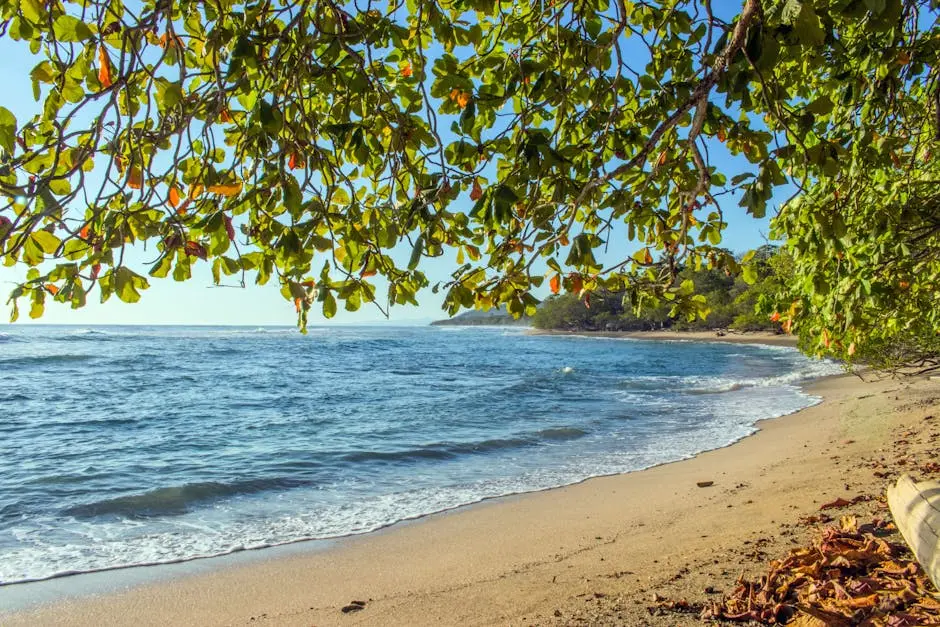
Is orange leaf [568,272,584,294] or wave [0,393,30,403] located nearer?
orange leaf [568,272,584,294]

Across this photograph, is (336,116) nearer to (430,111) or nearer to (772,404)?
(430,111)

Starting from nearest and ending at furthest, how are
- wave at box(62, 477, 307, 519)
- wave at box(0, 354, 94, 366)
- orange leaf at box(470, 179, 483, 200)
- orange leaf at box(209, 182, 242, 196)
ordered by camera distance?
orange leaf at box(209, 182, 242, 196) < orange leaf at box(470, 179, 483, 200) < wave at box(62, 477, 307, 519) < wave at box(0, 354, 94, 366)

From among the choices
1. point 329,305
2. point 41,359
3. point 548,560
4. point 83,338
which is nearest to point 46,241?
point 329,305

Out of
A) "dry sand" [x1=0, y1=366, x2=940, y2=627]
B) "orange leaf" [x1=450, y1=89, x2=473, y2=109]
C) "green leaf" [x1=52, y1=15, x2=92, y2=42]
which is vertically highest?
"green leaf" [x1=52, y1=15, x2=92, y2=42]

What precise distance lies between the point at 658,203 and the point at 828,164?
1.16 m

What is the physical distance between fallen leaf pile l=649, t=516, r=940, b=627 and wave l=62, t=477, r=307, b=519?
6.44m

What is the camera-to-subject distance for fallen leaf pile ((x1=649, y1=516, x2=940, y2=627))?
2.67 m

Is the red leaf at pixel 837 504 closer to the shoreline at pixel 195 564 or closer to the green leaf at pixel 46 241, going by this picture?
the shoreline at pixel 195 564

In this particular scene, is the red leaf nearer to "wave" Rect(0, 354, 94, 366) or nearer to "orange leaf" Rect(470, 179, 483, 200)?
"orange leaf" Rect(470, 179, 483, 200)

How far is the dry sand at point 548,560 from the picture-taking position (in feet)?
12.8

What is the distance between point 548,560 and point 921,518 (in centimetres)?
282

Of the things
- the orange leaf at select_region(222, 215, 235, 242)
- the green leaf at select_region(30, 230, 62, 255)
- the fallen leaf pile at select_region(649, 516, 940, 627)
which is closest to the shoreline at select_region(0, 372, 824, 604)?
the fallen leaf pile at select_region(649, 516, 940, 627)

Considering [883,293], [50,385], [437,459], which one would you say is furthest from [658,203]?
[50,385]

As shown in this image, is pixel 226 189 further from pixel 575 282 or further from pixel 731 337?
pixel 731 337
